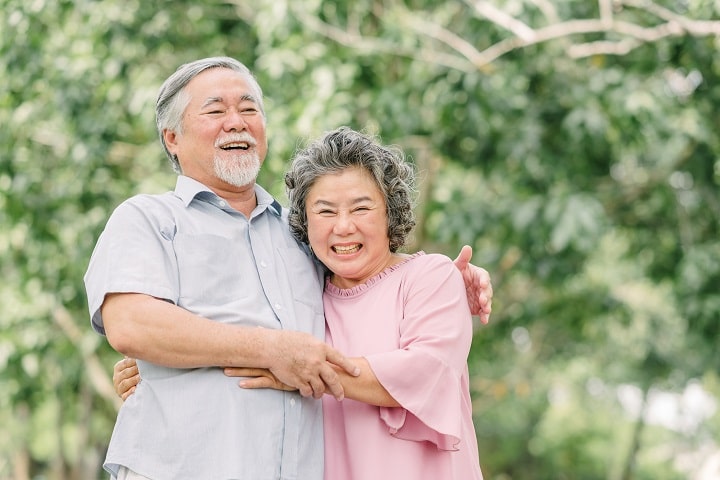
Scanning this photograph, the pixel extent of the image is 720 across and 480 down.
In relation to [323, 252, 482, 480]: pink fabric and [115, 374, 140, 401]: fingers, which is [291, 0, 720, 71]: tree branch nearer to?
[323, 252, 482, 480]: pink fabric

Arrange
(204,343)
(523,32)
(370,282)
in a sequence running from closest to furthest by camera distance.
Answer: (204,343)
(370,282)
(523,32)

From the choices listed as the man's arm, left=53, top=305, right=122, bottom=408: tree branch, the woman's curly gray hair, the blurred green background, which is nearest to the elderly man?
the man's arm

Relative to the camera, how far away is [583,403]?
22047 millimetres

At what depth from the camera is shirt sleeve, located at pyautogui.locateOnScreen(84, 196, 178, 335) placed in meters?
2.66

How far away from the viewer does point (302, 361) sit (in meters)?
2.62

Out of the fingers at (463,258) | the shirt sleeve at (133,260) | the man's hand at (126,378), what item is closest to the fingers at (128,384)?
the man's hand at (126,378)

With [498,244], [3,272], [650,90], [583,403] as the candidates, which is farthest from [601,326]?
[583,403]

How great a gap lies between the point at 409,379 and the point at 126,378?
0.83m

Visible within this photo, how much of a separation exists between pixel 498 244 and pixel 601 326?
3230 millimetres

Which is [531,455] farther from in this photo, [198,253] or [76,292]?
[198,253]

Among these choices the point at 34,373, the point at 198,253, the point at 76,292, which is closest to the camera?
the point at 198,253

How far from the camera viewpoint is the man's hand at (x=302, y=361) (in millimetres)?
2627

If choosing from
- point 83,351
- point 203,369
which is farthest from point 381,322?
point 83,351

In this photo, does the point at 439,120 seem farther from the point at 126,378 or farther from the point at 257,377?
the point at 257,377
